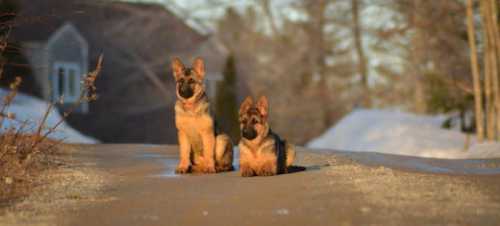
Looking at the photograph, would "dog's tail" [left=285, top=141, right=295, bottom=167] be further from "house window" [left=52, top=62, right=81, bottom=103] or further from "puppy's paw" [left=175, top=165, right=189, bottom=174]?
"house window" [left=52, top=62, right=81, bottom=103]

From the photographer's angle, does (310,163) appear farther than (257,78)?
No

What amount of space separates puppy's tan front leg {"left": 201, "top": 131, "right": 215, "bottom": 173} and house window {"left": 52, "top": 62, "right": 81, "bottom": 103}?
32.0 m

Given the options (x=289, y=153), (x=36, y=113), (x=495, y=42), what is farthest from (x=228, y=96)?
(x=289, y=153)

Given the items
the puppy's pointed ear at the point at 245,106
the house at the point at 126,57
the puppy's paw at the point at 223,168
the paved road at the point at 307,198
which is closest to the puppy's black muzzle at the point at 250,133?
A: the puppy's pointed ear at the point at 245,106

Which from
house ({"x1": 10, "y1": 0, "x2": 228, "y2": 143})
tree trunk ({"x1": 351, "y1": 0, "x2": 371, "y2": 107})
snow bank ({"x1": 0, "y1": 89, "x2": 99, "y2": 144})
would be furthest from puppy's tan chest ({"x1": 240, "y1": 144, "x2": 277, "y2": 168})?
tree trunk ({"x1": 351, "y1": 0, "x2": 371, "y2": 107})

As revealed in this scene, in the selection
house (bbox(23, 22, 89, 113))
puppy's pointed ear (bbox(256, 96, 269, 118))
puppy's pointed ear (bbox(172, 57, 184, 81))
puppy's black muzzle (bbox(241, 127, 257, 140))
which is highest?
house (bbox(23, 22, 89, 113))

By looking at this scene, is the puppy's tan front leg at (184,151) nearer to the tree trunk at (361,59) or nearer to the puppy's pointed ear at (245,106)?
the puppy's pointed ear at (245,106)

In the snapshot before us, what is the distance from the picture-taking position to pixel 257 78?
178 feet

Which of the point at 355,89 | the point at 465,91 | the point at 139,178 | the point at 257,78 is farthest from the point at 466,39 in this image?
the point at 355,89

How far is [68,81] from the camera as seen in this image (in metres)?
44.2

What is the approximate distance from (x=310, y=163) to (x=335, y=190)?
3.54 metres

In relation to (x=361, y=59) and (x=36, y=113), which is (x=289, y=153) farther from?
(x=361, y=59)

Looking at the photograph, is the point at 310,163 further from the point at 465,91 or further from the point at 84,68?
the point at 84,68

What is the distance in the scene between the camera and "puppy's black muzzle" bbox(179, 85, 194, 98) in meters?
11.7
